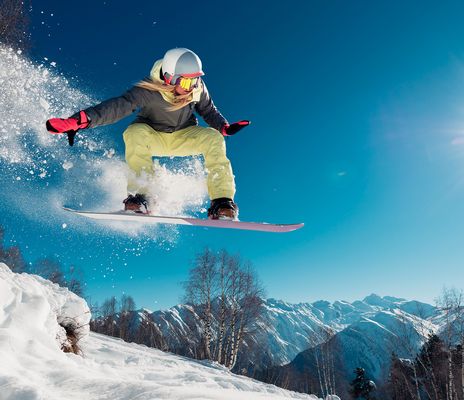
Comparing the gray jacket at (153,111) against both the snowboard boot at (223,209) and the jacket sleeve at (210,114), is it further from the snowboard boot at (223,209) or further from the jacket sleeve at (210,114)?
the snowboard boot at (223,209)

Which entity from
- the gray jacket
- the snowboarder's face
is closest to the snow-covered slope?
the gray jacket

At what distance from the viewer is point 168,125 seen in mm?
3873

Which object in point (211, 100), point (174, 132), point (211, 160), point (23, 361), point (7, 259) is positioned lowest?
point (23, 361)

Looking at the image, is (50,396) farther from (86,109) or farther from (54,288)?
(54,288)

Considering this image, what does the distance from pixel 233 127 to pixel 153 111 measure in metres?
1.01

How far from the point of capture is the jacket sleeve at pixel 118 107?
3.23 metres

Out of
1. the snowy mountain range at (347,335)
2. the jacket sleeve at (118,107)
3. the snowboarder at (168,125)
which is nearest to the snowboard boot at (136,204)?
the snowboarder at (168,125)

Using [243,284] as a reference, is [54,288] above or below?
below

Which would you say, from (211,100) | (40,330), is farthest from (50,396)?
(211,100)

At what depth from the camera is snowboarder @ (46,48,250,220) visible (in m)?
3.40

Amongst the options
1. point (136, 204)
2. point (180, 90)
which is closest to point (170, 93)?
point (180, 90)

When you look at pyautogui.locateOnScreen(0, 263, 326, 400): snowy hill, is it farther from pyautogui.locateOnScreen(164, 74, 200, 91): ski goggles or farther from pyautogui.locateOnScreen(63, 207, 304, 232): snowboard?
pyautogui.locateOnScreen(164, 74, 200, 91): ski goggles

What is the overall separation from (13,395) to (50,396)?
11 cm

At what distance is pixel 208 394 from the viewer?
1396 millimetres
